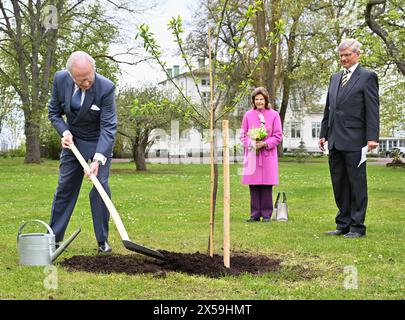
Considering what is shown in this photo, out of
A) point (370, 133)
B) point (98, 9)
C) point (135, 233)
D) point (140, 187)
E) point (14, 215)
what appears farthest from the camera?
point (98, 9)

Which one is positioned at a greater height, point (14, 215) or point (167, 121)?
point (167, 121)

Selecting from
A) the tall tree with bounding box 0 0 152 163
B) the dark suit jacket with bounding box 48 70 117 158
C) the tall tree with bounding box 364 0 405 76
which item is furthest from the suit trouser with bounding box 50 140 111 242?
the tall tree with bounding box 0 0 152 163

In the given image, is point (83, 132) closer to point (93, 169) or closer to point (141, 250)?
point (93, 169)

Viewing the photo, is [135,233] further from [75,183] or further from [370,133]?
[370,133]

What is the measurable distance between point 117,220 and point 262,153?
4.50 m

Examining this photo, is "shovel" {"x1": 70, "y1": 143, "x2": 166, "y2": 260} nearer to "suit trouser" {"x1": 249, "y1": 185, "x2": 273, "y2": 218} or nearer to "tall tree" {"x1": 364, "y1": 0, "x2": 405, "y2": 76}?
"suit trouser" {"x1": 249, "y1": 185, "x2": 273, "y2": 218}

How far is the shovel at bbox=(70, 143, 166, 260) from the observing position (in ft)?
17.1

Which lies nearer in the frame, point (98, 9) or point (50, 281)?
point (50, 281)

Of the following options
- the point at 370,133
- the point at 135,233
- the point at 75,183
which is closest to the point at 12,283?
the point at 75,183

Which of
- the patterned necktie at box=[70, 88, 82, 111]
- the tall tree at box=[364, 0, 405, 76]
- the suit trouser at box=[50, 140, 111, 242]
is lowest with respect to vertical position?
the suit trouser at box=[50, 140, 111, 242]

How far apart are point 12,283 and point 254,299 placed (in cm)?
199

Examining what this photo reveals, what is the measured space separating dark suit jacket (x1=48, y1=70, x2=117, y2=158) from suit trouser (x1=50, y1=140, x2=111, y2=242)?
149 mm

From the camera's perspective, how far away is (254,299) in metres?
4.47

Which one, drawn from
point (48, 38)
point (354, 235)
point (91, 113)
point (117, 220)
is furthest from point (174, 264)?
point (48, 38)
